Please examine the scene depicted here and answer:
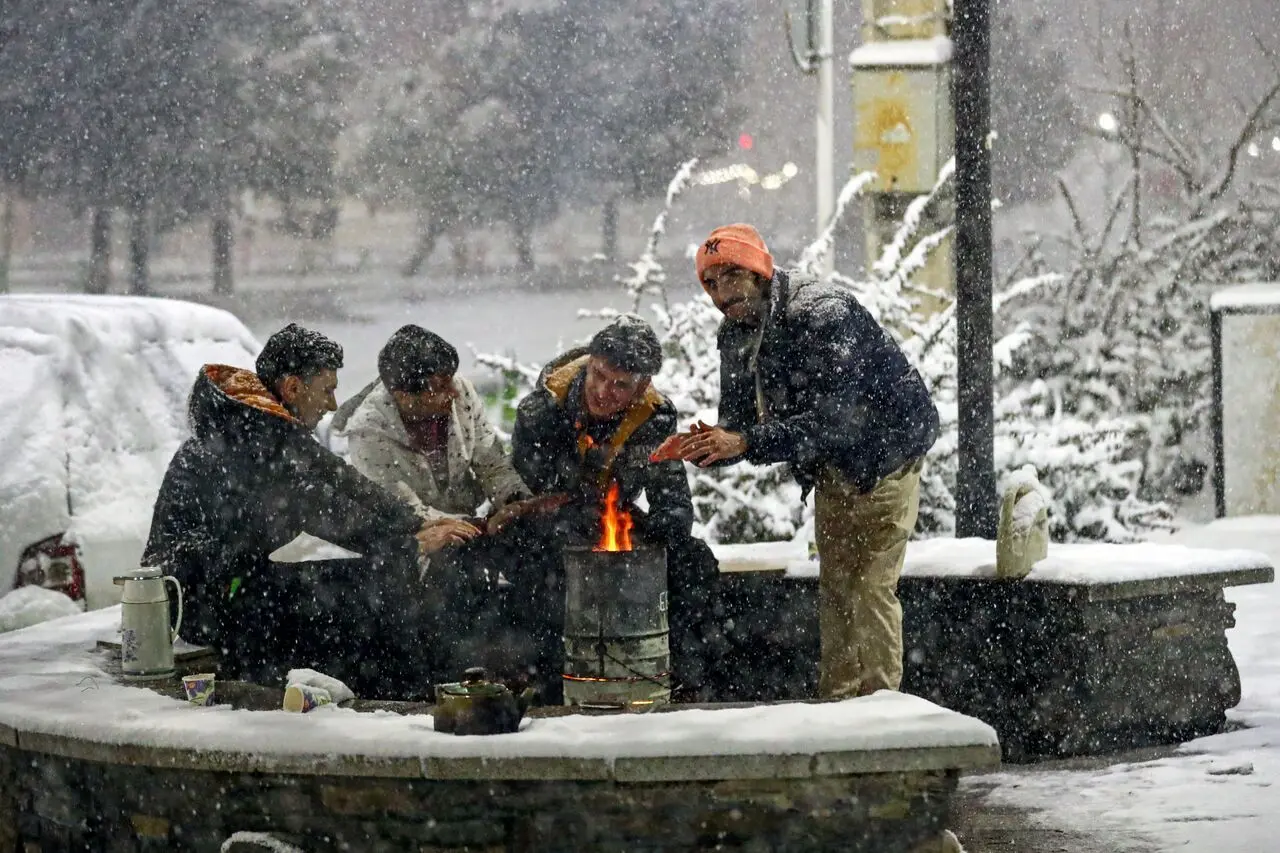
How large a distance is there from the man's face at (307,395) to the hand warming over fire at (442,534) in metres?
0.53

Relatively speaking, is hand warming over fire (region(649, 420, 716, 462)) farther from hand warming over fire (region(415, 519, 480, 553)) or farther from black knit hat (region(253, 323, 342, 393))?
black knit hat (region(253, 323, 342, 393))

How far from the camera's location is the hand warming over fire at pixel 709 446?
548 cm

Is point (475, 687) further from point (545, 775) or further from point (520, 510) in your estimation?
point (520, 510)

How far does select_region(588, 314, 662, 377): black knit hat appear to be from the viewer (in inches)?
226

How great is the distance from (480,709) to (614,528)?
104 cm

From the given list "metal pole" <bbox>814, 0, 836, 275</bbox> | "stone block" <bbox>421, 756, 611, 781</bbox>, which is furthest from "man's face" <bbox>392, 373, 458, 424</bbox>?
"metal pole" <bbox>814, 0, 836, 275</bbox>

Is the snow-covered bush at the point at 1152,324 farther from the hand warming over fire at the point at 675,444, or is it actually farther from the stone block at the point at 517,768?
the stone block at the point at 517,768

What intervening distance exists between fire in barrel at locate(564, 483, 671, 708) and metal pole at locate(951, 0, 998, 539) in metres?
2.24

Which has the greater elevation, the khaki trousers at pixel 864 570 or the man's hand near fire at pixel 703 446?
the man's hand near fire at pixel 703 446

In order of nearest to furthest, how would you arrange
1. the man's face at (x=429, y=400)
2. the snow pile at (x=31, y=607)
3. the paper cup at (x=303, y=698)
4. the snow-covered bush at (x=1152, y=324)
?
the paper cup at (x=303, y=698) < the man's face at (x=429, y=400) < the snow pile at (x=31, y=607) < the snow-covered bush at (x=1152, y=324)

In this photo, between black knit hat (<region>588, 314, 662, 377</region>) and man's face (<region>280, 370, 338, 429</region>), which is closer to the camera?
black knit hat (<region>588, 314, 662, 377</region>)

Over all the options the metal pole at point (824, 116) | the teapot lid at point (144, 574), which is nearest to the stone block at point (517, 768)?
the teapot lid at point (144, 574)

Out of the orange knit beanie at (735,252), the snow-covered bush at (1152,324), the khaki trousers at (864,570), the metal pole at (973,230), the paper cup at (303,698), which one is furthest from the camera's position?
the snow-covered bush at (1152,324)

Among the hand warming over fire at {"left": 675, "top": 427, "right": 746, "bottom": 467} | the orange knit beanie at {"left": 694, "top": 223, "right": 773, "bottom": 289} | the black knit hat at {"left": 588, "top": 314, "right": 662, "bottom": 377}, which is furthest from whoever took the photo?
the black knit hat at {"left": 588, "top": 314, "right": 662, "bottom": 377}
